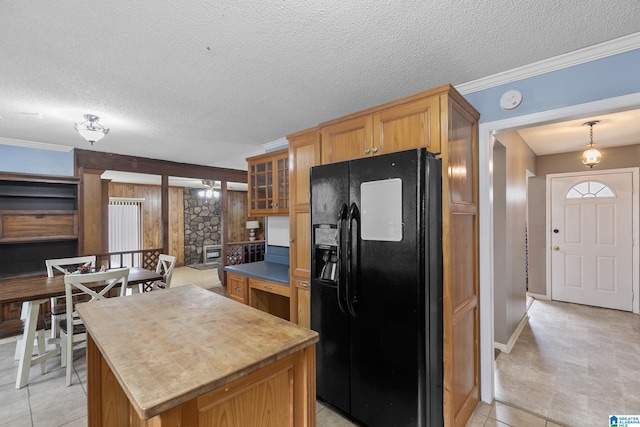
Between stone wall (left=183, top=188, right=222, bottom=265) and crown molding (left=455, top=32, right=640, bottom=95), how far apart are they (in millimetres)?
8252

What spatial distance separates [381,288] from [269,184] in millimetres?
2207

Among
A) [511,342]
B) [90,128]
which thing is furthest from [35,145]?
[511,342]

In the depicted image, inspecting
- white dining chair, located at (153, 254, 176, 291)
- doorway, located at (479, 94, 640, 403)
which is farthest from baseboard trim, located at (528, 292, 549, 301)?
white dining chair, located at (153, 254, 176, 291)

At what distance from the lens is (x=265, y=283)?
3.04 m

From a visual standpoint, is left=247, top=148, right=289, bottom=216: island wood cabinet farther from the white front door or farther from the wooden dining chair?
the white front door

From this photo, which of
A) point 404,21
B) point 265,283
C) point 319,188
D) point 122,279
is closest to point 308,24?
point 404,21

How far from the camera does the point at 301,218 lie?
8.55 ft

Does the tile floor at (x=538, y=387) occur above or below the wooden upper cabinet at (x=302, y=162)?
below

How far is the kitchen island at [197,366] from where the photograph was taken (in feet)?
2.99

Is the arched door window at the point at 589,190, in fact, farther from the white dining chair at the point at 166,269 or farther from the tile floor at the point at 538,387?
the white dining chair at the point at 166,269

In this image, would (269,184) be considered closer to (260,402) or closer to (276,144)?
(276,144)

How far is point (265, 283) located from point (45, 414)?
1.89m

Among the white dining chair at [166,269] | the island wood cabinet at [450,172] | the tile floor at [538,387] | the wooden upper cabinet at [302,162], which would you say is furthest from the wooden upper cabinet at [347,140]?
the white dining chair at [166,269]

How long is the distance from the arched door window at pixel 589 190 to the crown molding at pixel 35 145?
310 inches
